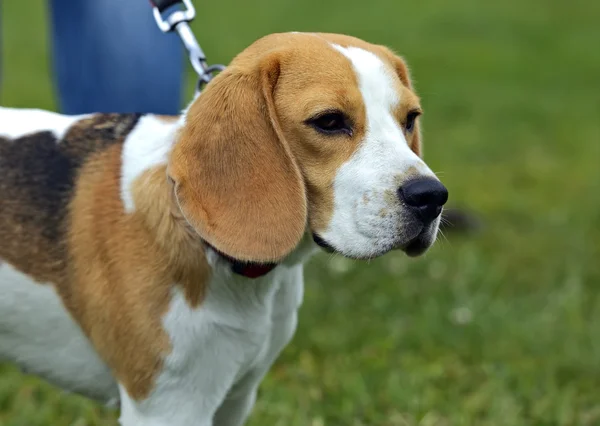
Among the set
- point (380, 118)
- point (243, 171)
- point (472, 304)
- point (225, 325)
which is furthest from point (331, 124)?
point (472, 304)

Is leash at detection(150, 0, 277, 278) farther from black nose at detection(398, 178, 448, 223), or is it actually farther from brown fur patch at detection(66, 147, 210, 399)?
black nose at detection(398, 178, 448, 223)

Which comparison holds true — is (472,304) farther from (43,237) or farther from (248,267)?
(43,237)

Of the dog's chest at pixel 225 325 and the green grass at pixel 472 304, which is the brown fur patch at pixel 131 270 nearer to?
the dog's chest at pixel 225 325

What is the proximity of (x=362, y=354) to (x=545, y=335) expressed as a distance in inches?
40.6

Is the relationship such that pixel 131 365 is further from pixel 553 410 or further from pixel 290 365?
pixel 553 410

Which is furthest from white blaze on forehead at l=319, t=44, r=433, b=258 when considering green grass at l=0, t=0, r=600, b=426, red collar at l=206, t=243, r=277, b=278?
green grass at l=0, t=0, r=600, b=426

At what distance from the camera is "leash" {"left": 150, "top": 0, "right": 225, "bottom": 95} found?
3.59 meters

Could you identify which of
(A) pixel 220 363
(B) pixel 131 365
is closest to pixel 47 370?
(B) pixel 131 365

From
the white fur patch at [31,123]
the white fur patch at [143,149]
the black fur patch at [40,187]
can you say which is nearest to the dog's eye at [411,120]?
the white fur patch at [143,149]

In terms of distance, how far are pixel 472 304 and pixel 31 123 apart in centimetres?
306

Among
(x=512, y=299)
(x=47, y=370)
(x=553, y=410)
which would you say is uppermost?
(x=47, y=370)

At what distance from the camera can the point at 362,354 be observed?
5125 mm

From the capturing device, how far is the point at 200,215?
301 centimetres

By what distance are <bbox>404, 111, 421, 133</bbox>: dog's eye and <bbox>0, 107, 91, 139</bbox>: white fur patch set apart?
1119mm
